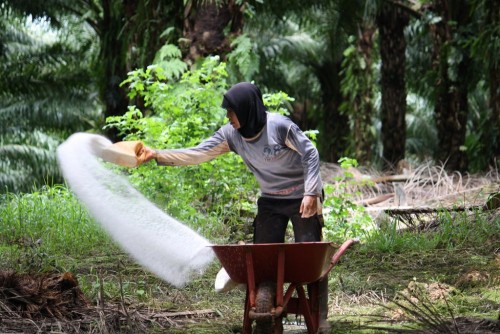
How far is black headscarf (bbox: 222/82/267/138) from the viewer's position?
5.22 m

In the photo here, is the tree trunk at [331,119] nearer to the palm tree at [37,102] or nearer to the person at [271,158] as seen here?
the palm tree at [37,102]

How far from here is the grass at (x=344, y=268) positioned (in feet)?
19.3

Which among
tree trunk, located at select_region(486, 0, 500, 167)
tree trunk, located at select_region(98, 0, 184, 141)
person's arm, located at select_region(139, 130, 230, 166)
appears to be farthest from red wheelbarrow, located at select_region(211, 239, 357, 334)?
tree trunk, located at select_region(486, 0, 500, 167)

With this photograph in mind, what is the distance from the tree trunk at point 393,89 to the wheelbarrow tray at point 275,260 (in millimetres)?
10640

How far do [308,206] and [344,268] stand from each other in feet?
7.90

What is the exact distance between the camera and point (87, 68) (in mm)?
20875

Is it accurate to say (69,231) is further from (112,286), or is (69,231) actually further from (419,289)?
(419,289)

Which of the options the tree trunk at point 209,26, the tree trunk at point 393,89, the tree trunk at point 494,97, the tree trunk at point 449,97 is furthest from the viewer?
the tree trunk at point 393,89

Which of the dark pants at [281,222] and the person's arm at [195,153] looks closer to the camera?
the dark pants at [281,222]

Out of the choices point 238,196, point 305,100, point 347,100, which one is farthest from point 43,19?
point 238,196

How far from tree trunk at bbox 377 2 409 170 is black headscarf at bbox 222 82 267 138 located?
1023 centimetres

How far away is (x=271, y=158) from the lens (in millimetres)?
5410

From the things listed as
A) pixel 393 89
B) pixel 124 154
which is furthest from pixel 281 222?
pixel 393 89

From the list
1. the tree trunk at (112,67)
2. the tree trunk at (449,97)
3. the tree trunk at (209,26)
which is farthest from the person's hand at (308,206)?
the tree trunk at (112,67)
